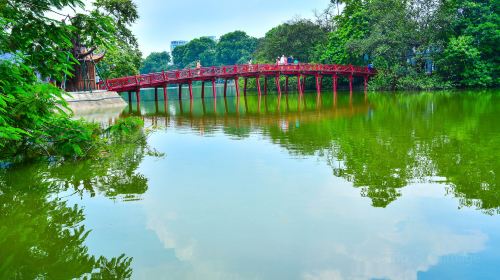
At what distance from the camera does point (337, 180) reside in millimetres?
7828

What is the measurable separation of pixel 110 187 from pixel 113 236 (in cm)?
235

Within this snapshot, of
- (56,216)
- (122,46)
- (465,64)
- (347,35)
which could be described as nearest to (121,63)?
(122,46)

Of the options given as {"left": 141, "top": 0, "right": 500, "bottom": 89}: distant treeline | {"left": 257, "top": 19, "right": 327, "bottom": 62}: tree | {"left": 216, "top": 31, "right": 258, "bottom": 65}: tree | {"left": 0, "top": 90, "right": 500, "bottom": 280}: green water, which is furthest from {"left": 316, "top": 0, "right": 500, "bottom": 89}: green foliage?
{"left": 216, "top": 31, "right": 258, "bottom": 65}: tree

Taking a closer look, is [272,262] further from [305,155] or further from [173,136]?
[173,136]

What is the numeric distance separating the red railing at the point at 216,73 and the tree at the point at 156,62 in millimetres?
80472

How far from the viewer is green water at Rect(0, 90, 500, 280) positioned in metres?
4.62

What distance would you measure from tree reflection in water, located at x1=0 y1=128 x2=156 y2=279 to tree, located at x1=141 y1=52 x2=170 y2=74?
349ft

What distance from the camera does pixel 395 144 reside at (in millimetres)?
11109

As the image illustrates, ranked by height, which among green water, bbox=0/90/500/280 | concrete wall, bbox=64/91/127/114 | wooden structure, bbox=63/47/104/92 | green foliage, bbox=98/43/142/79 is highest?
green foliage, bbox=98/43/142/79

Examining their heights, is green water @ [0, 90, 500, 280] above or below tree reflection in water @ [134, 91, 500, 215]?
below

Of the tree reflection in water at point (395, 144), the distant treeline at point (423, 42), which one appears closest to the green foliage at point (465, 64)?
the distant treeline at point (423, 42)

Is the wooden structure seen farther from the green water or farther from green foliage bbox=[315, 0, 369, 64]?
green foliage bbox=[315, 0, 369, 64]

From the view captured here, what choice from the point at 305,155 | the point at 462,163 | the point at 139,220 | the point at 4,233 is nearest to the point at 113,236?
the point at 139,220

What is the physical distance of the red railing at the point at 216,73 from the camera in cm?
3097
